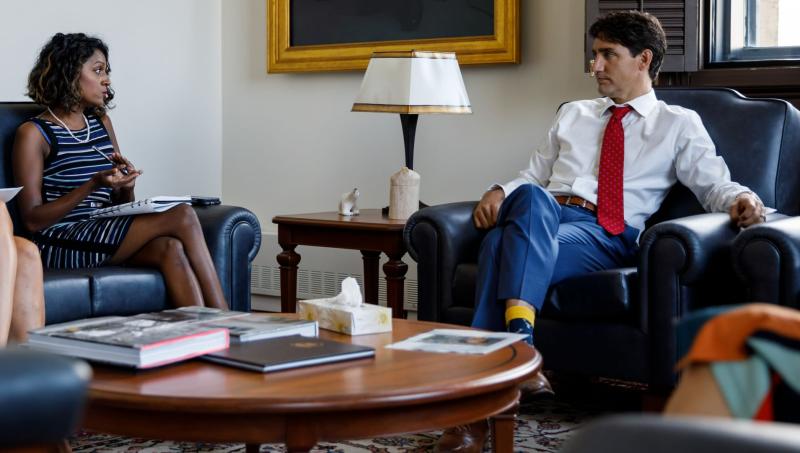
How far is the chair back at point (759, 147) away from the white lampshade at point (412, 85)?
87 cm

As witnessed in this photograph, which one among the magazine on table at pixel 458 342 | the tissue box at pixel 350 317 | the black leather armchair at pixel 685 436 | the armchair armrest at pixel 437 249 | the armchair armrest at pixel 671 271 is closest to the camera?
the black leather armchair at pixel 685 436

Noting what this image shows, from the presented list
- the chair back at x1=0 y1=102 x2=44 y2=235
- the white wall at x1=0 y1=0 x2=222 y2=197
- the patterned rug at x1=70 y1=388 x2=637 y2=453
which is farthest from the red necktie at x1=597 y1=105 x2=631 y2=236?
the white wall at x1=0 y1=0 x2=222 y2=197

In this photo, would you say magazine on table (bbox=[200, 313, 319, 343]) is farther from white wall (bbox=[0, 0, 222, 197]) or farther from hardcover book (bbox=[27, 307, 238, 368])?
white wall (bbox=[0, 0, 222, 197])

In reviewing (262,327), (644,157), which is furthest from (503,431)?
(644,157)

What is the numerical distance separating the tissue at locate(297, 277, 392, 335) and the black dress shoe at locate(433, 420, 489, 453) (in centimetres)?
45

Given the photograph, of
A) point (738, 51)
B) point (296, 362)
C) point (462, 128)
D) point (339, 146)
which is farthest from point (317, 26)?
point (296, 362)

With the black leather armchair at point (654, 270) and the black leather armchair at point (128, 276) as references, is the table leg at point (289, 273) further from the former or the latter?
the black leather armchair at point (654, 270)

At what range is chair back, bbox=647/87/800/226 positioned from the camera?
117 inches

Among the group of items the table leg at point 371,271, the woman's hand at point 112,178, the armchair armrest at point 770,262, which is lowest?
the table leg at point 371,271

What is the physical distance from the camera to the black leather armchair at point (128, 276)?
2.78 metres

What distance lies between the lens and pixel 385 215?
3654 mm

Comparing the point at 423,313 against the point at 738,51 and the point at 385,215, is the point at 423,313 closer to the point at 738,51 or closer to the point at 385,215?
the point at 385,215

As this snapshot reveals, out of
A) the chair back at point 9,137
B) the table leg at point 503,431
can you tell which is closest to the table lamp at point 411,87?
the chair back at point 9,137

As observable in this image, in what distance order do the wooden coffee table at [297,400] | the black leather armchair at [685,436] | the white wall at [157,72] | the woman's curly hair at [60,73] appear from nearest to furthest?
the black leather armchair at [685,436] → the wooden coffee table at [297,400] → the woman's curly hair at [60,73] → the white wall at [157,72]
